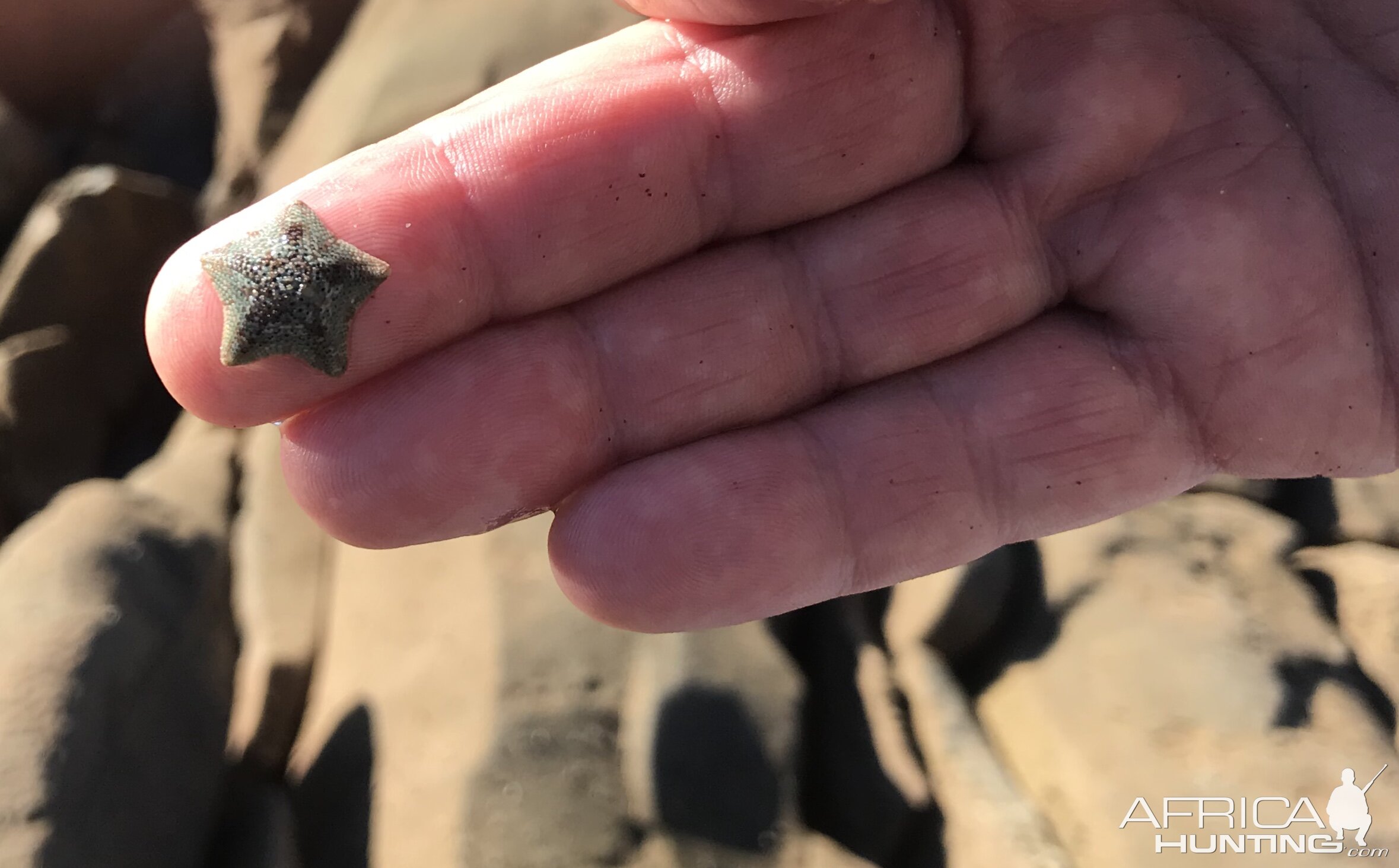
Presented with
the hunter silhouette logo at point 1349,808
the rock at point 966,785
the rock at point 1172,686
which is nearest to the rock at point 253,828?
the rock at point 966,785

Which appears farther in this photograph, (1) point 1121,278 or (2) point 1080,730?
(2) point 1080,730

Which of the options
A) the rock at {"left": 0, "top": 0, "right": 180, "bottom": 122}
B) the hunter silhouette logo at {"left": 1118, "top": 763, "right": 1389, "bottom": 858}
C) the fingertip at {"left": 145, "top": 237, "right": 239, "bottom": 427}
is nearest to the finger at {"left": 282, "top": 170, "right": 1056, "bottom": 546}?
the fingertip at {"left": 145, "top": 237, "right": 239, "bottom": 427}

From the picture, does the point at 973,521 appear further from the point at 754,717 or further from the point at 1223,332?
the point at 754,717

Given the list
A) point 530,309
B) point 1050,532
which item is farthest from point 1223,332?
point 530,309

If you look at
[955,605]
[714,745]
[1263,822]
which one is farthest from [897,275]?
[1263,822]

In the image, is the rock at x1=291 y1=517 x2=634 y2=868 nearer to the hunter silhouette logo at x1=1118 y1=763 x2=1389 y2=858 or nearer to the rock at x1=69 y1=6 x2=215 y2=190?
the hunter silhouette logo at x1=1118 y1=763 x2=1389 y2=858
